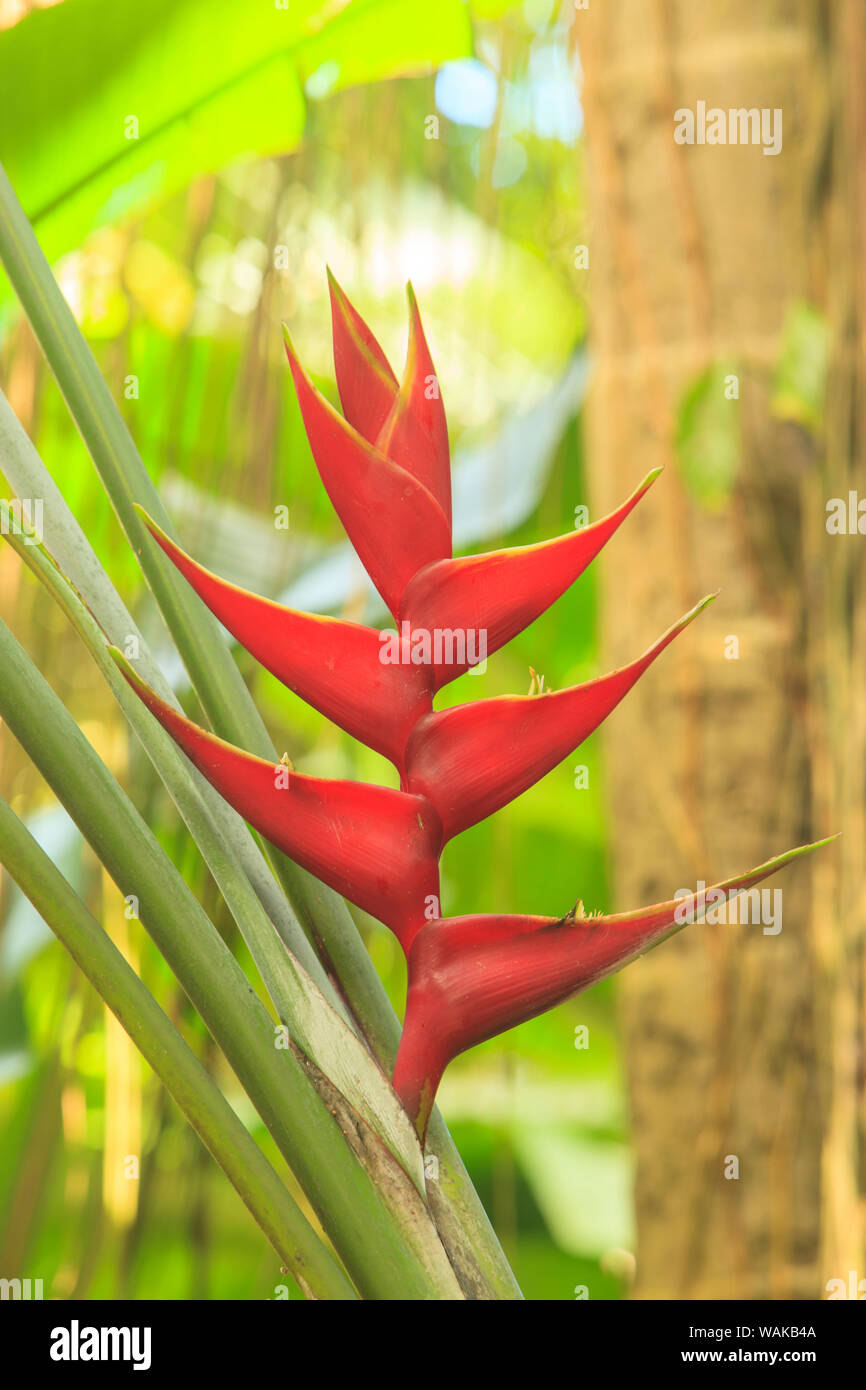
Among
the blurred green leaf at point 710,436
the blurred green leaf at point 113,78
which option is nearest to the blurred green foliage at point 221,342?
the blurred green leaf at point 113,78

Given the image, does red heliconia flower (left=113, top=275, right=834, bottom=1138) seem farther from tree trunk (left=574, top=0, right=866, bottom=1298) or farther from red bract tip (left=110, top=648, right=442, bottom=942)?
tree trunk (left=574, top=0, right=866, bottom=1298)

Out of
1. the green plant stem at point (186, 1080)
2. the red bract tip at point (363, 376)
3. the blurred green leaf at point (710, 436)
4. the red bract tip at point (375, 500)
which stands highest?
the blurred green leaf at point (710, 436)

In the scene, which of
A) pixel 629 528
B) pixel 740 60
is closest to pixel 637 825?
pixel 629 528

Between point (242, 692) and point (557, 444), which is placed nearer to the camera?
point (242, 692)

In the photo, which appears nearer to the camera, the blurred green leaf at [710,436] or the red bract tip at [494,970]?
the red bract tip at [494,970]

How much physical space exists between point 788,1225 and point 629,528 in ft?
1.30

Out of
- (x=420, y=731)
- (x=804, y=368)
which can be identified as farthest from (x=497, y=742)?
(x=804, y=368)

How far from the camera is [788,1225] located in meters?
0.59

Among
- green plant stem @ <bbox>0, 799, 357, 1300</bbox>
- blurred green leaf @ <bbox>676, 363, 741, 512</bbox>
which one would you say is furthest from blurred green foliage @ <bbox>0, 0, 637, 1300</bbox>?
green plant stem @ <bbox>0, 799, 357, 1300</bbox>

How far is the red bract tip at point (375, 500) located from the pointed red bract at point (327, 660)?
0.04 ft

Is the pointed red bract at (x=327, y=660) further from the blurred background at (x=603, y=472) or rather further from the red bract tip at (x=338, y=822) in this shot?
the blurred background at (x=603, y=472)

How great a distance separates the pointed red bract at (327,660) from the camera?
0.17 m

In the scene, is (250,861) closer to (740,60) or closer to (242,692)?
(242,692)

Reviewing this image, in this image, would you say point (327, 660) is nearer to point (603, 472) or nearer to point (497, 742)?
point (497, 742)
